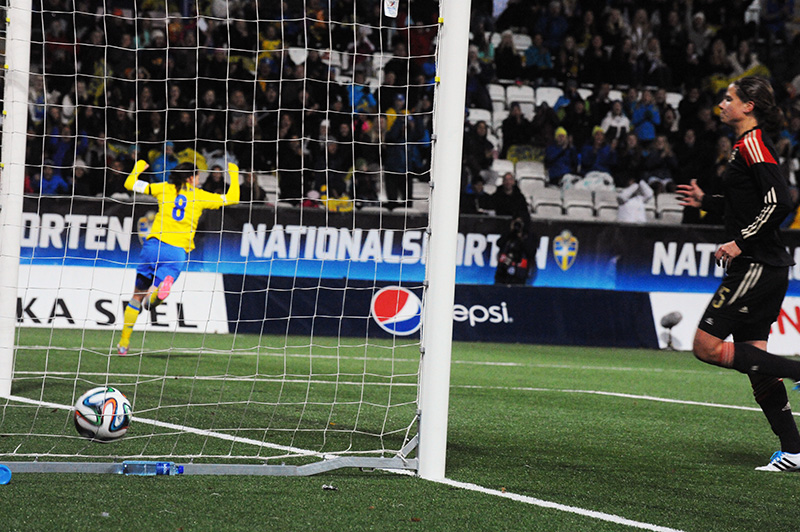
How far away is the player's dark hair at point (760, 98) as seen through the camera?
5.14 meters

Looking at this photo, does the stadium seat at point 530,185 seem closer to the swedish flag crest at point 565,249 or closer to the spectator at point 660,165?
the swedish flag crest at point 565,249

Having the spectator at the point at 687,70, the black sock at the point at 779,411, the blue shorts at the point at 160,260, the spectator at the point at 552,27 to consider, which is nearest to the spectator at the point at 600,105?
the spectator at the point at 552,27

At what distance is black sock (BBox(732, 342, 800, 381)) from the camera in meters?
4.94

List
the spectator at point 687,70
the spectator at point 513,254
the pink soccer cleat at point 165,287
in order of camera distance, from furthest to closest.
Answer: the spectator at point 687,70 → the spectator at point 513,254 → the pink soccer cleat at point 165,287

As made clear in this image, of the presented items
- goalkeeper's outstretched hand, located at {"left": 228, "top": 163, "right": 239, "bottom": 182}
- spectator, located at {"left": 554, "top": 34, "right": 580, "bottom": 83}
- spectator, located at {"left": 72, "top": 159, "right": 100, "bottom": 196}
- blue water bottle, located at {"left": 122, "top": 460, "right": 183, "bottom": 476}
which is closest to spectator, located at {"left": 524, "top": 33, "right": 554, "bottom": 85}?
spectator, located at {"left": 554, "top": 34, "right": 580, "bottom": 83}

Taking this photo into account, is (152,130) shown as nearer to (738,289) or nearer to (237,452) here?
(237,452)

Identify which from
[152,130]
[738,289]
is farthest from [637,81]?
[738,289]

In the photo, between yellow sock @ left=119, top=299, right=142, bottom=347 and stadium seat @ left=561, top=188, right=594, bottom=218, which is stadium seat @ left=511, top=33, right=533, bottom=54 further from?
yellow sock @ left=119, top=299, right=142, bottom=347

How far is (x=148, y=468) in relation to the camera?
4.39m

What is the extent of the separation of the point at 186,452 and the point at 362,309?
8.14 metres

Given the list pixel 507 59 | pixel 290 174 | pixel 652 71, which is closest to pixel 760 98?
pixel 290 174

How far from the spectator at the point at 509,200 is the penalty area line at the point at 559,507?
1022 centimetres

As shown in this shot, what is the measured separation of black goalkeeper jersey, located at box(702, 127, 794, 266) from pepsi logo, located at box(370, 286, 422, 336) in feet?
24.7

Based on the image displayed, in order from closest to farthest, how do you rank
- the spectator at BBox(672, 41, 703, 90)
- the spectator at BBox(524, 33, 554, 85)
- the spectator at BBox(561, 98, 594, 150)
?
the spectator at BBox(561, 98, 594, 150) → the spectator at BBox(524, 33, 554, 85) → the spectator at BBox(672, 41, 703, 90)
